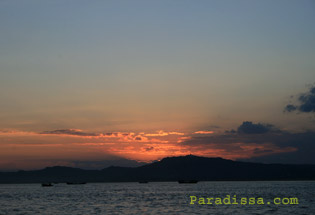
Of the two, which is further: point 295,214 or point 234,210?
point 234,210

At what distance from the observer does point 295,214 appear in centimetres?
8388

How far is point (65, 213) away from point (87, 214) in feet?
19.5

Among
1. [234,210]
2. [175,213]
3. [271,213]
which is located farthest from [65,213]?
[271,213]

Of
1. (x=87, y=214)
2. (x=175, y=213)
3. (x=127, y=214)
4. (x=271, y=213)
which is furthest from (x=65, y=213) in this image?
(x=271, y=213)

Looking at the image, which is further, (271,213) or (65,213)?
(65,213)

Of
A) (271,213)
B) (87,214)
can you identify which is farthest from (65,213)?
(271,213)

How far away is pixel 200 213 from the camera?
84938 millimetres

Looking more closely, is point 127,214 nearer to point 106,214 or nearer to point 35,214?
point 106,214

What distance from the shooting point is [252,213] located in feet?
274

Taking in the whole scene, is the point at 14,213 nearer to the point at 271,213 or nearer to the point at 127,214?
the point at 127,214

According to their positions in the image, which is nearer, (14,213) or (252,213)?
(252,213)

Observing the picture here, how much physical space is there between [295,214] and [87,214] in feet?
139

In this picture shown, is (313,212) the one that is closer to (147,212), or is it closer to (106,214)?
(147,212)

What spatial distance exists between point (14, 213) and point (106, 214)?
21.1 m
